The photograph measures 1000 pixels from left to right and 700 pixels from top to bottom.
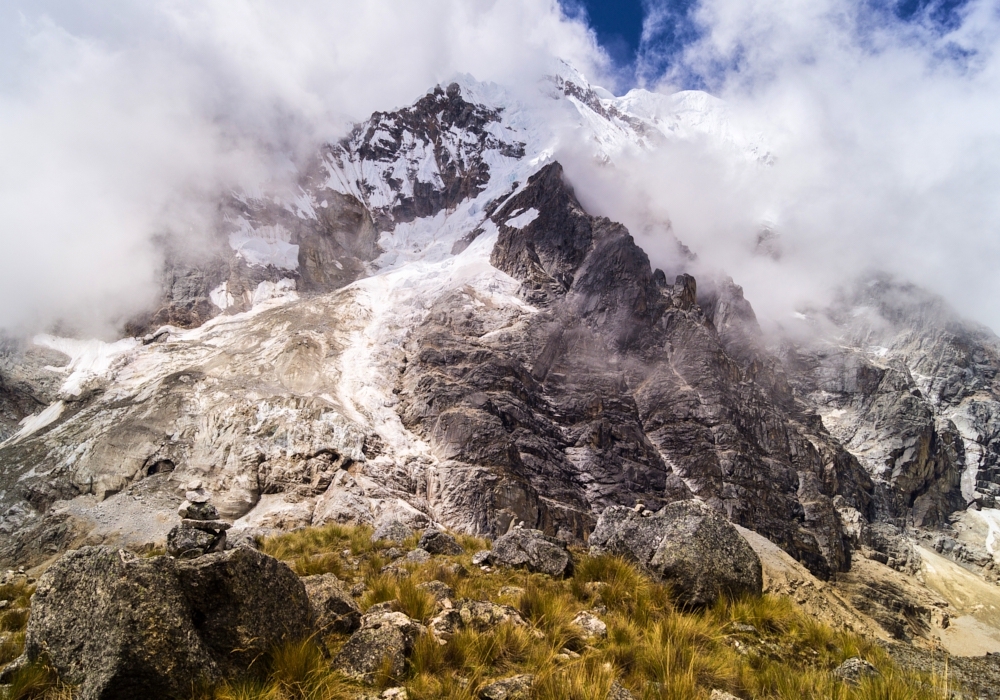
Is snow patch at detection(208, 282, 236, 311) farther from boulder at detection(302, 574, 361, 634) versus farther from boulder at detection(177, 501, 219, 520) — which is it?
boulder at detection(302, 574, 361, 634)

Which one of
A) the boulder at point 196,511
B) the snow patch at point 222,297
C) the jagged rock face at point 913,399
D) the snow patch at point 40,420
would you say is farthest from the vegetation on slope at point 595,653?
the jagged rock face at point 913,399

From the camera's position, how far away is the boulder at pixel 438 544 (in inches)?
474

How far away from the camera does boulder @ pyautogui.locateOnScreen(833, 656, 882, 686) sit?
14.8 ft

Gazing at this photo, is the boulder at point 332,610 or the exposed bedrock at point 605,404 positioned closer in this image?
the boulder at point 332,610

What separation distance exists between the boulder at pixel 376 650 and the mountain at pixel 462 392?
1953 cm

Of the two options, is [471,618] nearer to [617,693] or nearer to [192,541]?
[617,693]

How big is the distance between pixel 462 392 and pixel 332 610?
35724 mm

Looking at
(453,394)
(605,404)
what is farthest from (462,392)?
(605,404)

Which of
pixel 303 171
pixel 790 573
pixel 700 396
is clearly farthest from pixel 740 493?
pixel 303 171

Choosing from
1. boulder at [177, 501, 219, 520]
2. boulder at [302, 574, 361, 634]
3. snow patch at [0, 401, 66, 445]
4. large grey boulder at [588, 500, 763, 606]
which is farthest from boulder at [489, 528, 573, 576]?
snow patch at [0, 401, 66, 445]

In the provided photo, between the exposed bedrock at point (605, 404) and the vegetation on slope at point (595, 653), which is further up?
the exposed bedrock at point (605, 404)

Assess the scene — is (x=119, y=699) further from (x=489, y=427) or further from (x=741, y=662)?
(x=489, y=427)

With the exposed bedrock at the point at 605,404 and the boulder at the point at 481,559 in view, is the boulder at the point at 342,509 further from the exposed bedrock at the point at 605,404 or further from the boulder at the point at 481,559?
the boulder at the point at 481,559

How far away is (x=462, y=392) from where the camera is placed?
41.5 meters
